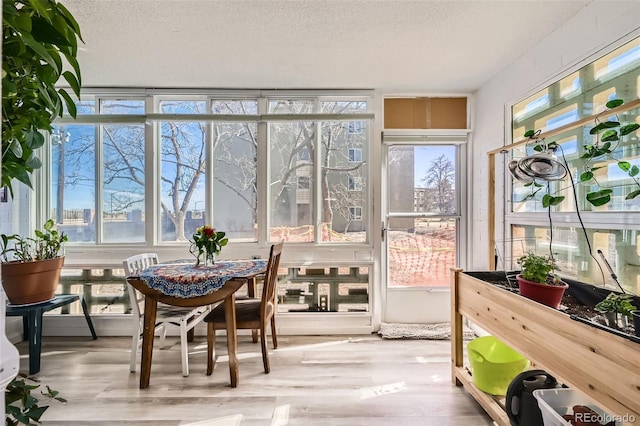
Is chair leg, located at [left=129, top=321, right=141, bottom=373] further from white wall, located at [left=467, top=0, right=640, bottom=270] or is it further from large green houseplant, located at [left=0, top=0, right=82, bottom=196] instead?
white wall, located at [left=467, top=0, right=640, bottom=270]

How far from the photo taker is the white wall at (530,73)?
1713 millimetres

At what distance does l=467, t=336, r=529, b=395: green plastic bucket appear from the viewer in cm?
182

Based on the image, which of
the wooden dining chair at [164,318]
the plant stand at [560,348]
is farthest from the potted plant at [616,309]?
the wooden dining chair at [164,318]

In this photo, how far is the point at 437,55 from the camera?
2.38 metres

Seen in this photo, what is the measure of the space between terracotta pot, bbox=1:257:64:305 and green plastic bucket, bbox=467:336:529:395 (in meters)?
3.21

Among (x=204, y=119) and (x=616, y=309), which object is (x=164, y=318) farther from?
(x=616, y=309)

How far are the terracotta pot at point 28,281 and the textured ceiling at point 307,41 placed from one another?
1659 mm

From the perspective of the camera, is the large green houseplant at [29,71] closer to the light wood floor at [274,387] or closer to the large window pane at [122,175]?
the light wood floor at [274,387]

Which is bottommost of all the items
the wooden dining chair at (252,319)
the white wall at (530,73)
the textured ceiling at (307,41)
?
the wooden dining chair at (252,319)

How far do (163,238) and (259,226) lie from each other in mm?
967

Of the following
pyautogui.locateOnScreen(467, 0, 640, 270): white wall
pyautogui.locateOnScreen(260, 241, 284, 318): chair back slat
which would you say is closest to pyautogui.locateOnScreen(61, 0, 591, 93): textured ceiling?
pyautogui.locateOnScreen(467, 0, 640, 270): white wall

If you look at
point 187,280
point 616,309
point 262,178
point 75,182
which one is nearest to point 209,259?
point 187,280

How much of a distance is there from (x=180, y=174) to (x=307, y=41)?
5.85 feet

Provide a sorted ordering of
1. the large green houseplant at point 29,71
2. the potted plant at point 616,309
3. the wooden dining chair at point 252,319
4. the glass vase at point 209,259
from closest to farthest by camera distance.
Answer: the large green houseplant at point 29,71, the potted plant at point 616,309, the wooden dining chair at point 252,319, the glass vase at point 209,259
